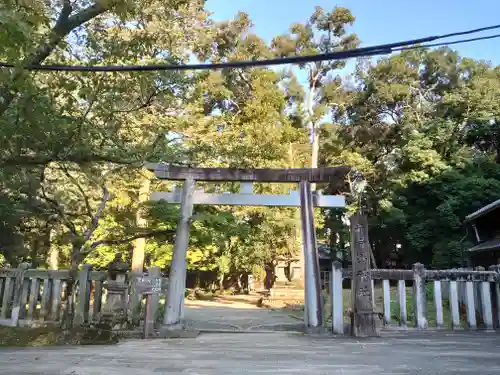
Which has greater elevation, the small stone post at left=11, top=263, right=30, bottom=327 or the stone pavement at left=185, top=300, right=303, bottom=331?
the small stone post at left=11, top=263, right=30, bottom=327

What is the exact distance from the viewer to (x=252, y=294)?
84.3ft

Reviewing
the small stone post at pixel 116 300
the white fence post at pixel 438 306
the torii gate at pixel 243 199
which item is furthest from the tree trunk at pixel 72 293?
the white fence post at pixel 438 306

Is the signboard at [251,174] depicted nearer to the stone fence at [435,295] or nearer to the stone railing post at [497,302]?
the stone fence at [435,295]

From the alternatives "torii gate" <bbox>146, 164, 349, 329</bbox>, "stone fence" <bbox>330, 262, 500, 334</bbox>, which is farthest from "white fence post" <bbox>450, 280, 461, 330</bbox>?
"torii gate" <bbox>146, 164, 349, 329</bbox>

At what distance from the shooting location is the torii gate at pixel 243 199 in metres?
9.27

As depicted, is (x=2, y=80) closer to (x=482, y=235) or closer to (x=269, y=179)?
(x=269, y=179)

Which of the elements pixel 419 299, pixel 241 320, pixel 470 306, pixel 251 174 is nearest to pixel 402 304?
pixel 419 299

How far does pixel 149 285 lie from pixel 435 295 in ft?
19.3

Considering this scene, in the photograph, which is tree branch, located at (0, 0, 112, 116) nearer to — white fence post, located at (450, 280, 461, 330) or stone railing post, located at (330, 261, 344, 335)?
stone railing post, located at (330, 261, 344, 335)

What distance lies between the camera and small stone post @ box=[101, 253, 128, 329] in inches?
339

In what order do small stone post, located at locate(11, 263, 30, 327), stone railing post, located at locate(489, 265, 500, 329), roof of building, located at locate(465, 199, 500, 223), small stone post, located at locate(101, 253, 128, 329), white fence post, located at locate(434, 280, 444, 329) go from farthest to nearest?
roof of building, located at locate(465, 199, 500, 223)
small stone post, located at locate(11, 263, 30, 327)
stone railing post, located at locate(489, 265, 500, 329)
white fence post, located at locate(434, 280, 444, 329)
small stone post, located at locate(101, 253, 128, 329)

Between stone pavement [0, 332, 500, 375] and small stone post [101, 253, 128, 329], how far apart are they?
849 mm

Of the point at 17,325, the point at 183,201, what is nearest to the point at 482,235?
the point at 183,201

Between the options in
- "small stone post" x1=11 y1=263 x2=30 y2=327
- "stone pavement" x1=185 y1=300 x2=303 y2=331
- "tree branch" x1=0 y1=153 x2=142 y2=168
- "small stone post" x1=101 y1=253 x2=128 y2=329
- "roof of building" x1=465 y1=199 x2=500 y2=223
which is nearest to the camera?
"tree branch" x1=0 y1=153 x2=142 y2=168
